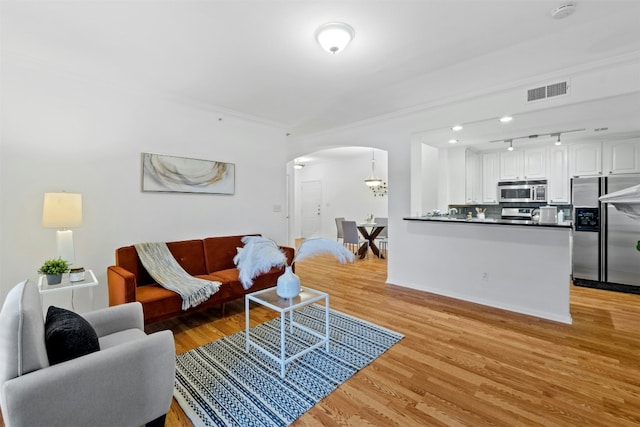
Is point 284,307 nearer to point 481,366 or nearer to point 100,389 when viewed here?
point 100,389

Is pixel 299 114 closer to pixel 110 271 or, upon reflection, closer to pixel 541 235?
pixel 110 271

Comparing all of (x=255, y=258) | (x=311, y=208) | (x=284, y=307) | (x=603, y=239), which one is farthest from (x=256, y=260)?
(x=311, y=208)

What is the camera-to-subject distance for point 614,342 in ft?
8.44

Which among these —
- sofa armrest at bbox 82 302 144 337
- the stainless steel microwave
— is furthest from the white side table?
the stainless steel microwave

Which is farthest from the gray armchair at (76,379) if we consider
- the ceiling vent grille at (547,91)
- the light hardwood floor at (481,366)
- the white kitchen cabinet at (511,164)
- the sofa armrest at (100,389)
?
the white kitchen cabinet at (511,164)

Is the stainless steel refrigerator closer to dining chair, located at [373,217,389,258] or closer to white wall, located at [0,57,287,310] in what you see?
dining chair, located at [373,217,389,258]

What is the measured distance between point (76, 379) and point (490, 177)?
22.3 feet

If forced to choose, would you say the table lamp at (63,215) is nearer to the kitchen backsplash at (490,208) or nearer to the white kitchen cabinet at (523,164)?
the kitchen backsplash at (490,208)

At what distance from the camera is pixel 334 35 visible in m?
2.21

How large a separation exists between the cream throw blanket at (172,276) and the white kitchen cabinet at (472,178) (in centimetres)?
504

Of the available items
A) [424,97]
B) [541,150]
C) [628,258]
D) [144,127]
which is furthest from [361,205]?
[144,127]

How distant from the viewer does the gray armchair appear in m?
1.19

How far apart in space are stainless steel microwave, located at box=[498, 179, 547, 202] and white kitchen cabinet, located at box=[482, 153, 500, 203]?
109 mm

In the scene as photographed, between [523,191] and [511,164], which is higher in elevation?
[511,164]
